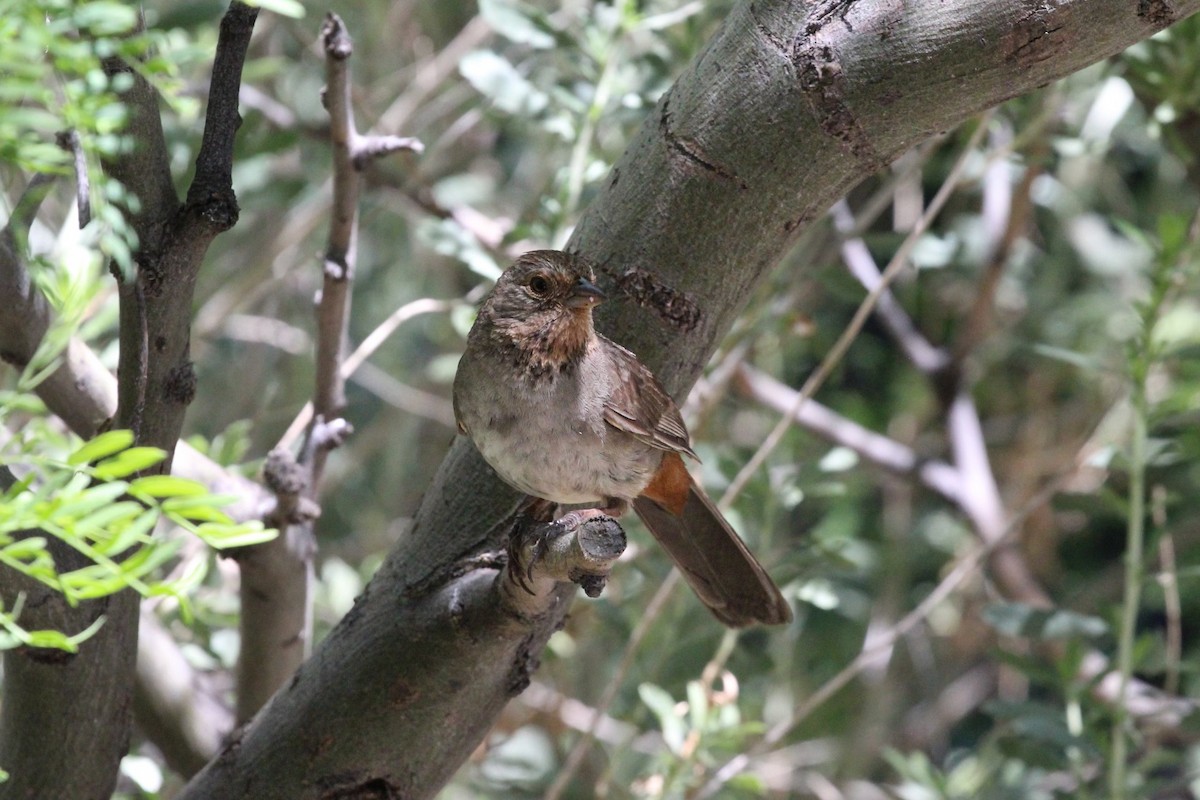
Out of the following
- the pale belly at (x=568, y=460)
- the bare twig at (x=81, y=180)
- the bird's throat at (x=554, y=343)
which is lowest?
the pale belly at (x=568, y=460)

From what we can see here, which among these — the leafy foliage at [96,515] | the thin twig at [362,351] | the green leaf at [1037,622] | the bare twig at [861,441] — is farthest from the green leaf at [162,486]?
the bare twig at [861,441]

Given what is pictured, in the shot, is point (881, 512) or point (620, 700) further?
point (881, 512)

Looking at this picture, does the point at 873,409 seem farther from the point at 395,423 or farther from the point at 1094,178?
the point at 395,423

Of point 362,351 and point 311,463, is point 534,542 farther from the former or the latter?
point 362,351

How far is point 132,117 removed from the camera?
1.44 meters

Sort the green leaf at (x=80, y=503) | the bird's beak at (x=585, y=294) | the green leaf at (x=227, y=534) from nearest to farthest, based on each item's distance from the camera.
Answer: the green leaf at (x=80, y=503) < the green leaf at (x=227, y=534) < the bird's beak at (x=585, y=294)

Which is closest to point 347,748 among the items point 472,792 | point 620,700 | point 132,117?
point 132,117

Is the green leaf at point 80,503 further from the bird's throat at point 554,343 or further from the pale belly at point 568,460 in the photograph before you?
the bird's throat at point 554,343

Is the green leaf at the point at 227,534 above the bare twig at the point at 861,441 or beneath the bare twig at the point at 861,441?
above

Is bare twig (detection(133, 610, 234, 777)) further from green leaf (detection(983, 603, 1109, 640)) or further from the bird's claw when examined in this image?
green leaf (detection(983, 603, 1109, 640))

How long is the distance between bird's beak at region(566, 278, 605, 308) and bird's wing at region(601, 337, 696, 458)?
Answer: 0.20 ft

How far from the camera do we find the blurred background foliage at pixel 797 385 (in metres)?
2.71

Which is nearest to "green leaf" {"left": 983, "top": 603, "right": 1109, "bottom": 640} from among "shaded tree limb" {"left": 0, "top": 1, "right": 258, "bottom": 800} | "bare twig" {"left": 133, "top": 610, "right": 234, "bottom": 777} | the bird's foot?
the bird's foot

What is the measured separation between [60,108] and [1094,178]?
4.08 metres
